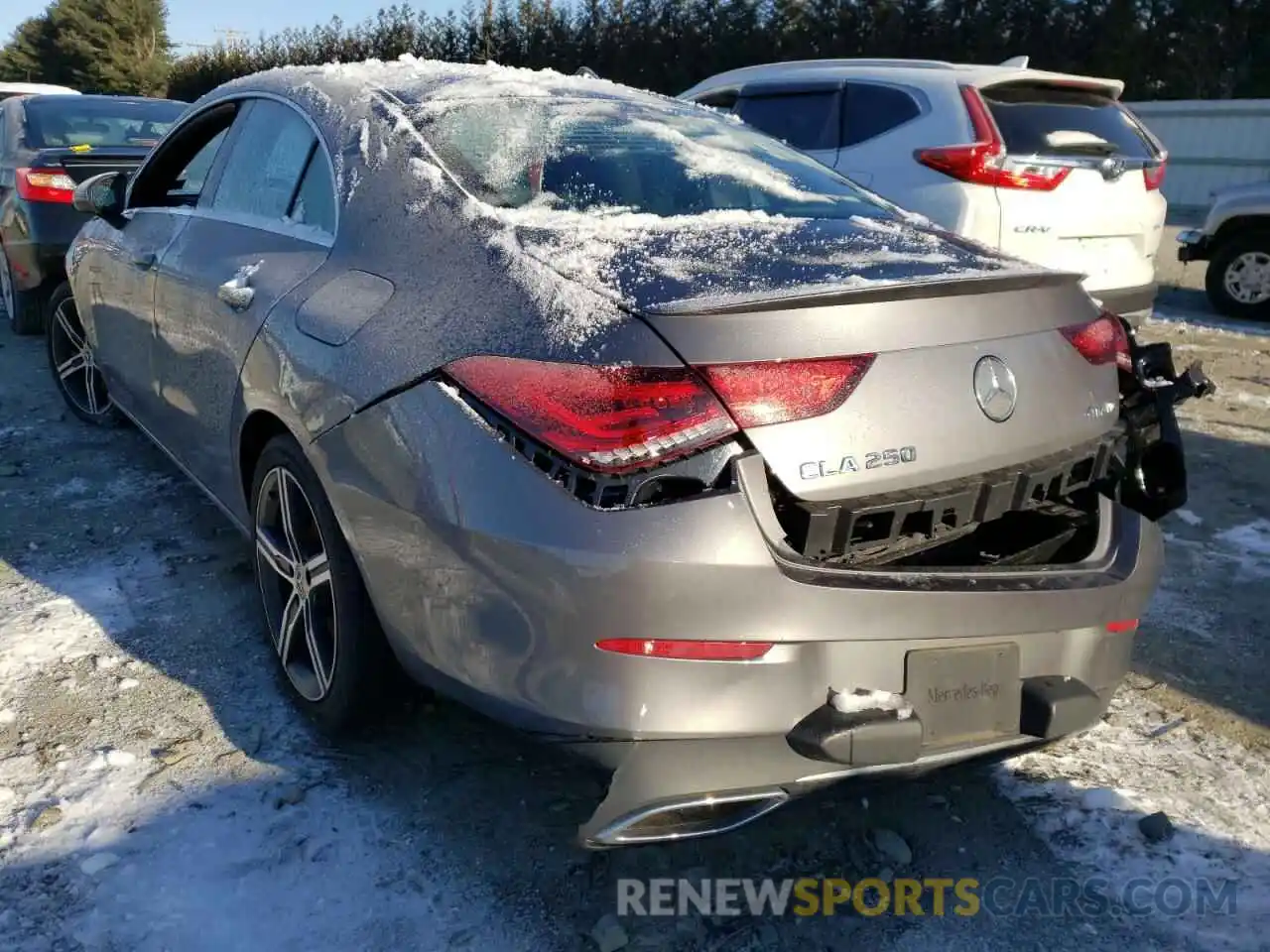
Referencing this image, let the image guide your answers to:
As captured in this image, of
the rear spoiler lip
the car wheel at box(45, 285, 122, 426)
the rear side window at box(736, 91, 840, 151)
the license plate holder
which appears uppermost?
the rear side window at box(736, 91, 840, 151)

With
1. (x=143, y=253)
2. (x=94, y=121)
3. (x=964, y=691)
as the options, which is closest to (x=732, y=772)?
(x=964, y=691)

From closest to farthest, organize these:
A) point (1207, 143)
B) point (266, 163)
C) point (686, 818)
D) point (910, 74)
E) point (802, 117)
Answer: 1. point (686, 818)
2. point (266, 163)
3. point (910, 74)
4. point (802, 117)
5. point (1207, 143)

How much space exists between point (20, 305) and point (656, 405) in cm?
679

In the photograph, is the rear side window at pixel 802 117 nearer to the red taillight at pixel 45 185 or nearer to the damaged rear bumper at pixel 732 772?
the red taillight at pixel 45 185

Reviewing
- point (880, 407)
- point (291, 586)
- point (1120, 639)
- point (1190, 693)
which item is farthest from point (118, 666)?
point (1190, 693)

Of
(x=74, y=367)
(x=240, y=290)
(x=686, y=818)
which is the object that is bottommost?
(x=74, y=367)

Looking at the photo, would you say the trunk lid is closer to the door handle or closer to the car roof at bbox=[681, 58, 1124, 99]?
the door handle

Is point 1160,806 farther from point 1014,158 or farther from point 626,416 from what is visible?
point 1014,158

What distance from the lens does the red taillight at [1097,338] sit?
2.30 metres

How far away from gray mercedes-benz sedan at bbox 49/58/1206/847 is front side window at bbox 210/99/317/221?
0.16 meters

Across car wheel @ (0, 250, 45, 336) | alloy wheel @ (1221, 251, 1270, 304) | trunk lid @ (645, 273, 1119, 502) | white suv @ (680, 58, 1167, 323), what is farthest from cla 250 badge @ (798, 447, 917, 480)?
alloy wheel @ (1221, 251, 1270, 304)

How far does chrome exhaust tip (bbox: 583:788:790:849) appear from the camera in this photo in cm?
187

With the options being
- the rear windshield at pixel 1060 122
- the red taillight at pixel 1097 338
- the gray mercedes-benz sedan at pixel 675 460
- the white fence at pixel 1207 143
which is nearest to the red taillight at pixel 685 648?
the gray mercedes-benz sedan at pixel 675 460

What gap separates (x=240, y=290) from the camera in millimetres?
2842
